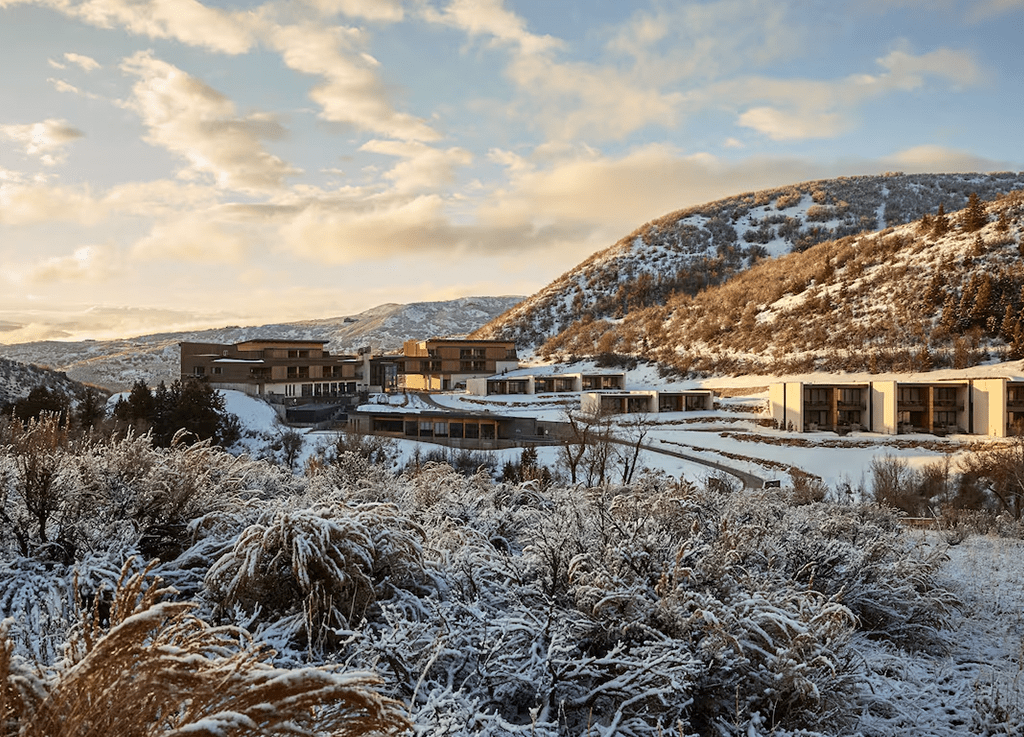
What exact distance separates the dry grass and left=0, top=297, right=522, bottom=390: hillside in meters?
78.4

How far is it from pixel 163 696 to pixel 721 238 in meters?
107

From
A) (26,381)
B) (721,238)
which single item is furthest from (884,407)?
(721,238)

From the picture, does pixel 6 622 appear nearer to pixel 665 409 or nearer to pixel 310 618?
pixel 310 618

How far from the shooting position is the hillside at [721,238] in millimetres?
86750

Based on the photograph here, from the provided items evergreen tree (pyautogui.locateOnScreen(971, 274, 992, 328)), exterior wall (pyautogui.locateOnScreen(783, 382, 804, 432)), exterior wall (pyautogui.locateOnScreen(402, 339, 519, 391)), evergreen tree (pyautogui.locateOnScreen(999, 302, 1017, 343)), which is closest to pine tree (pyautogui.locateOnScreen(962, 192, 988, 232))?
evergreen tree (pyautogui.locateOnScreen(971, 274, 992, 328))

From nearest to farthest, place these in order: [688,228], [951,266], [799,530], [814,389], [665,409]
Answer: [799,530] → [814,389] → [665,409] → [951,266] → [688,228]

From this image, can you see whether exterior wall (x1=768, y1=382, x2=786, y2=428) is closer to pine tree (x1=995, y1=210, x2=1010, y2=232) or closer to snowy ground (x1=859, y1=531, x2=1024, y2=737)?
pine tree (x1=995, y1=210, x2=1010, y2=232)

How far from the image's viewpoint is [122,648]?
6.45 ft

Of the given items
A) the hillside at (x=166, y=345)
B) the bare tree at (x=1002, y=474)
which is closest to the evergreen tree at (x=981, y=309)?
the bare tree at (x=1002, y=474)

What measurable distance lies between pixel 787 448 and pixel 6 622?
119 feet

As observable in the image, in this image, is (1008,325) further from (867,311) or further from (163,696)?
(163,696)

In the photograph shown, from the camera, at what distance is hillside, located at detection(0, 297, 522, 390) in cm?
10050

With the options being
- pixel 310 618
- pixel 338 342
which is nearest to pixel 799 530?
pixel 310 618

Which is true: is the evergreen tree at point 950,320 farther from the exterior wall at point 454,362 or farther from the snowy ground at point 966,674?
the snowy ground at point 966,674
